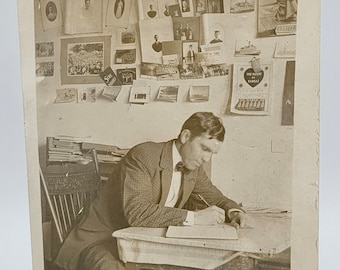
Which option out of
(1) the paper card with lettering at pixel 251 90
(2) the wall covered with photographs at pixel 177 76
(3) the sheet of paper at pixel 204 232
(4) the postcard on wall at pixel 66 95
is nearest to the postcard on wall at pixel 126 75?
(2) the wall covered with photographs at pixel 177 76

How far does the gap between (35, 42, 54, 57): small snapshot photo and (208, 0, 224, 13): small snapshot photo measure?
0.36 metres

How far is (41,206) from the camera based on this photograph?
4.47 ft

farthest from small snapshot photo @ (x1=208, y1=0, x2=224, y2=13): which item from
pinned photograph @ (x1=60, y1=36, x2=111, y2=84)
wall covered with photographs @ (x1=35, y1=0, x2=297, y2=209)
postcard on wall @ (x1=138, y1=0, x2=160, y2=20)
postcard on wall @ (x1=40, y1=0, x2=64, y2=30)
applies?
postcard on wall @ (x1=40, y1=0, x2=64, y2=30)

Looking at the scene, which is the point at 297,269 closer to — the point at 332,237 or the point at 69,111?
the point at 332,237

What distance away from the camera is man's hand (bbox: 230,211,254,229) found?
3.98 feet

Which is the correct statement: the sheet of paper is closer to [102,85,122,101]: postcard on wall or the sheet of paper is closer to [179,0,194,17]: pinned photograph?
[102,85,122,101]: postcard on wall

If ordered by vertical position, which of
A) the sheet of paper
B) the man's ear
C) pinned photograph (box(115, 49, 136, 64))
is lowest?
the sheet of paper

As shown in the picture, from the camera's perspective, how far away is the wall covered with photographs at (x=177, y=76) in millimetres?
1188

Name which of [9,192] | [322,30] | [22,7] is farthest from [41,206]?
[322,30]

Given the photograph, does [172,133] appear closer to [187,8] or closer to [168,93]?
[168,93]

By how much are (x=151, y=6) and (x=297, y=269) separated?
1.99 feet

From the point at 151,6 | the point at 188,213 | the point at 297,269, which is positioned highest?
the point at 151,6

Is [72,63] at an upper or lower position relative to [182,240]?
upper

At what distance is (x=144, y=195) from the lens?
1.26m
